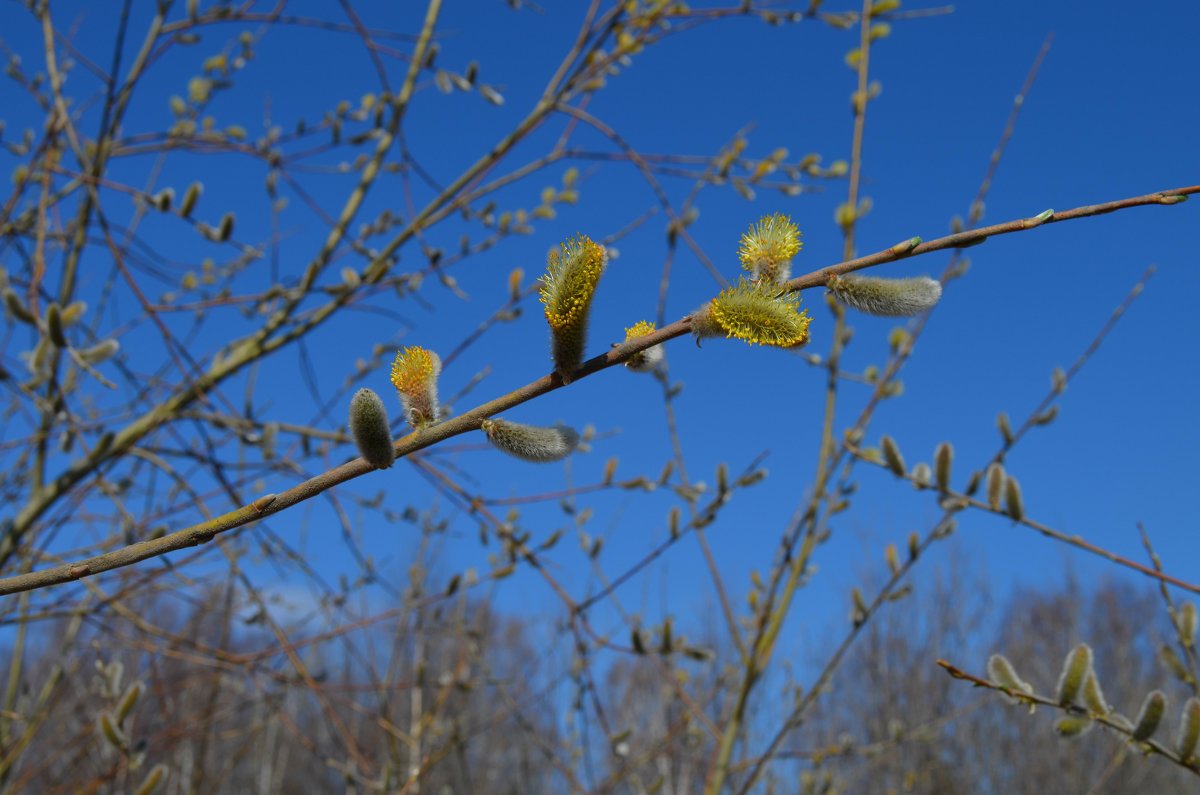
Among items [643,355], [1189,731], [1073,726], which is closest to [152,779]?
[643,355]

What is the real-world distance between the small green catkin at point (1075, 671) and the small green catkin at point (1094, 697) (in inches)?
0.6

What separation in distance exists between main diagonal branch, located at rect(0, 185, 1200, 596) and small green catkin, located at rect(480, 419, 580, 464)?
7cm

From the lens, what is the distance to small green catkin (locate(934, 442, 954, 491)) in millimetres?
1766

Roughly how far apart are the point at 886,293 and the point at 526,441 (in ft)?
1.06

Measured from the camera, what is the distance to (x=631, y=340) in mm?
713

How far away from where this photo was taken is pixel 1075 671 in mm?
1369

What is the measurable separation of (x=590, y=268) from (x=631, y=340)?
0.06 meters

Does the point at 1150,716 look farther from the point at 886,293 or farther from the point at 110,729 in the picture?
the point at 110,729

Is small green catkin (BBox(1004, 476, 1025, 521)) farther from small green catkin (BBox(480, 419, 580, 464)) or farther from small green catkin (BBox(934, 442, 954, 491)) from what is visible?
small green catkin (BBox(480, 419, 580, 464))

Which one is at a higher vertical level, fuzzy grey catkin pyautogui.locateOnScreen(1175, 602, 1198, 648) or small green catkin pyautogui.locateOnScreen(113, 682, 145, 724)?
fuzzy grey catkin pyautogui.locateOnScreen(1175, 602, 1198, 648)

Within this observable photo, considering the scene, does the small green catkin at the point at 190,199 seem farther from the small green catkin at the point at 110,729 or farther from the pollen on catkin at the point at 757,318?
the pollen on catkin at the point at 757,318

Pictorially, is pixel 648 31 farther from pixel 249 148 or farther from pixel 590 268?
pixel 590 268

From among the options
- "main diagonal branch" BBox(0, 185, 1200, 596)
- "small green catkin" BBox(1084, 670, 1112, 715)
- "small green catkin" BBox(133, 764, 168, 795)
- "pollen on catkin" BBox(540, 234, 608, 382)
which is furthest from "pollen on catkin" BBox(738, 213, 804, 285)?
"small green catkin" BBox(133, 764, 168, 795)

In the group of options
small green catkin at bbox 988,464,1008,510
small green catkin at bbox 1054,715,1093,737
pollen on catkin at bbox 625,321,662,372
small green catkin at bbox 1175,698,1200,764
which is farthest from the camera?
small green catkin at bbox 988,464,1008,510
